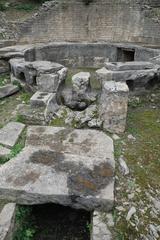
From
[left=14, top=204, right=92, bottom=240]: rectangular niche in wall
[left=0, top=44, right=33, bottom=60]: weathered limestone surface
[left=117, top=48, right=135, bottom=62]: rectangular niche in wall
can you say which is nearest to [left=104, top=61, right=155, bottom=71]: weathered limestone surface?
[left=0, top=44, right=33, bottom=60]: weathered limestone surface

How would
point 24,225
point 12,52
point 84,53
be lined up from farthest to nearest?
point 84,53, point 12,52, point 24,225

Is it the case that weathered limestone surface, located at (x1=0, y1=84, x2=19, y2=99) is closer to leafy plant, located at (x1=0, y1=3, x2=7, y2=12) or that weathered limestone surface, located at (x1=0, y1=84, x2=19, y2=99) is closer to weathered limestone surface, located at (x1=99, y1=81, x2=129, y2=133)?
weathered limestone surface, located at (x1=99, y1=81, x2=129, y2=133)

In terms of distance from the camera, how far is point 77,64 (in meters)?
9.52

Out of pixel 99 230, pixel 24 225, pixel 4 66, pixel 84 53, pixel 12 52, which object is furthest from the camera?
pixel 84 53

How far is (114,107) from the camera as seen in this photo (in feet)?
15.8

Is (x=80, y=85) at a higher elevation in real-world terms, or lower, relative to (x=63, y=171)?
higher

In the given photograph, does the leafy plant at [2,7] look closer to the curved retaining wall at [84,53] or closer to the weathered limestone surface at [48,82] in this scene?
the curved retaining wall at [84,53]

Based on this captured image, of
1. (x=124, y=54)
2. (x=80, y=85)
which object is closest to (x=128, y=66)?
(x=80, y=85)

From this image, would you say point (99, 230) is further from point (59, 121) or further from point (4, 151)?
point (59, 121)

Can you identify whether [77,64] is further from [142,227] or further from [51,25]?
[142,227]

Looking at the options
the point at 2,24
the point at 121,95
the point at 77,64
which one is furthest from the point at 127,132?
the point at 2,24

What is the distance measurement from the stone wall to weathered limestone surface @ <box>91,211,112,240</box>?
7.83 m

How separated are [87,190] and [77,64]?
259 inches

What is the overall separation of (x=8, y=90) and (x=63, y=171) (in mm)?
3276
